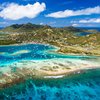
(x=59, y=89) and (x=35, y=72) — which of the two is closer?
(x=59, y=89)

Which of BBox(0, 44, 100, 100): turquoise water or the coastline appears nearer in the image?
BBox(0, 44, 100, 100): turquoise water

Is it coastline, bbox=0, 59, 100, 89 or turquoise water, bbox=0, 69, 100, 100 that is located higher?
coastline, bbox=0, 59, 100, 89

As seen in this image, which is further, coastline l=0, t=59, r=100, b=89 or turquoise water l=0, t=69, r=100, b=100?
coastline l=0, t=59, r=100, b=89

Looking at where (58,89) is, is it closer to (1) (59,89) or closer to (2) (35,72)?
(1) (59,89)

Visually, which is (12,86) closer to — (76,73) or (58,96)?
(58,96)

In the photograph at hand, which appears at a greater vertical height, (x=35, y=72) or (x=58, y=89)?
(x=35, y=72)

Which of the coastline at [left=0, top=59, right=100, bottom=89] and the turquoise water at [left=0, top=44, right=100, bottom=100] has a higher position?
the coastline at [left=0, top=59, right=100, bottom=89]

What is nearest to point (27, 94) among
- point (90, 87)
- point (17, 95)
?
point (17, 95)

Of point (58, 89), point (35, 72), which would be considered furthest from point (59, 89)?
point (35, 72)

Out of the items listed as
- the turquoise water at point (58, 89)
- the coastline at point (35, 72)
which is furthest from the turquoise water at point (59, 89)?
the coastline at point (35, 72)

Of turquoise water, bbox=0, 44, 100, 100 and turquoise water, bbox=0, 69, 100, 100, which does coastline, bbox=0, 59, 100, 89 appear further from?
turquoise water, bbox=0, 69, 100, 100

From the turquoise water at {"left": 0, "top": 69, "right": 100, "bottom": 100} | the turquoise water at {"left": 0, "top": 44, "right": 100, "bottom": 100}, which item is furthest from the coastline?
the turquoise water at {"left": 0, "top": 69, "right": 100, "bottom": 100}

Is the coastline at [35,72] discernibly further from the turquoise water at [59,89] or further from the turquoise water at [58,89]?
the turquoise water at [59,89]
